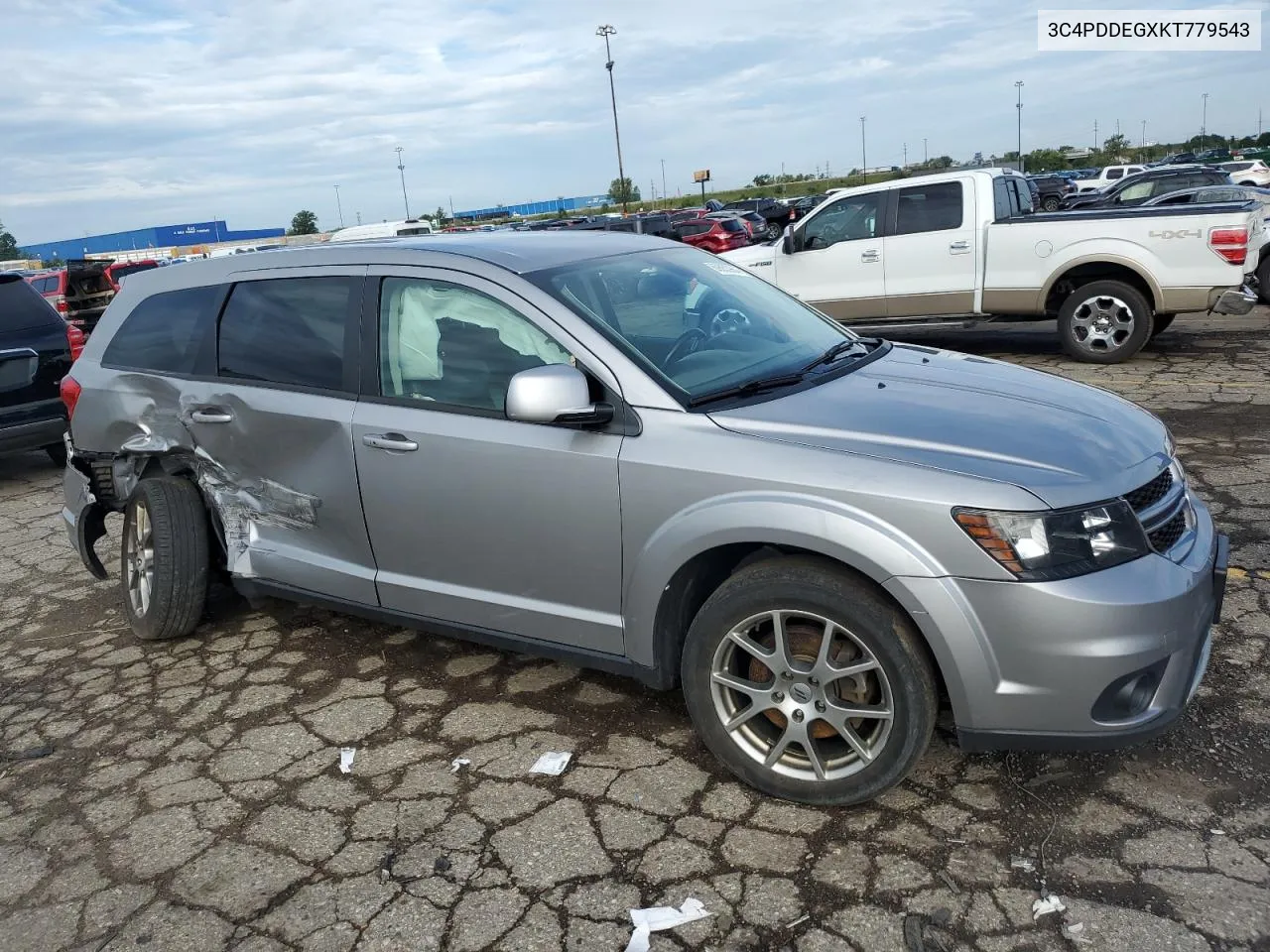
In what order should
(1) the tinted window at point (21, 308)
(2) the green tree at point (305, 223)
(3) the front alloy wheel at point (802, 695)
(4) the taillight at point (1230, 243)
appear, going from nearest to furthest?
1. (3) the front alloy wheel at point (802, 695)
2. (1) the tinted window at point (21, 308)
3. (4) the taillight at point (1230, 243)
4. (2) the green tree at point (305, 223)

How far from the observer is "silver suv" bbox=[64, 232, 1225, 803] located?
8.78 ft

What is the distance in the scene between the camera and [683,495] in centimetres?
304

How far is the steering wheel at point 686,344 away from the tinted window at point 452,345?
358 mm

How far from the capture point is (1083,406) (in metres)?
3.33

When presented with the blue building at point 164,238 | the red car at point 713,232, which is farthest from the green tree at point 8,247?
the red car at point 713,232

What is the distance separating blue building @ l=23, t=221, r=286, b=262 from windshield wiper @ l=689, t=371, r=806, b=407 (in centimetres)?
7205

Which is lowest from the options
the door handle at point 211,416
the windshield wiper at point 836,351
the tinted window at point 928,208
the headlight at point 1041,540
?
the headlight at point 1041,540

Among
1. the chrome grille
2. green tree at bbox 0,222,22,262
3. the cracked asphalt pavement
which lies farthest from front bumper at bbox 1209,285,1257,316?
green tree at bbox 0,222,22,262

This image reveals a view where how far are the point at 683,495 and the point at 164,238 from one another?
80.2 metres

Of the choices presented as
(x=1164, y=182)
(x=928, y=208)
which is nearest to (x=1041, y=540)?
(x=928, y=208)

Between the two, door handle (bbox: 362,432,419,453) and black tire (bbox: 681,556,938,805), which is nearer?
black tire (bbox: 681,556,938,805)

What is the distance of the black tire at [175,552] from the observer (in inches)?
173

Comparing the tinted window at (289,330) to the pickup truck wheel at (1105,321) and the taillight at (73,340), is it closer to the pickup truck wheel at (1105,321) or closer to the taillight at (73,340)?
the taillight at (73,340)

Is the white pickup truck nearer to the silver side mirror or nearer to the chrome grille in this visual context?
the chrome grille
